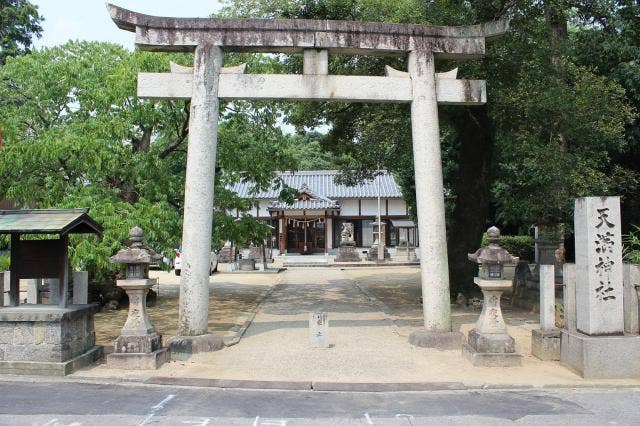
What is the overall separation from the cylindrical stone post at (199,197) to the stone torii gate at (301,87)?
17 mm

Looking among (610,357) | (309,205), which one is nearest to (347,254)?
(309,205)

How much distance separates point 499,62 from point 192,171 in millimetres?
7937

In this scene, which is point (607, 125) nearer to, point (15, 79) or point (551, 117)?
point (551, 117)

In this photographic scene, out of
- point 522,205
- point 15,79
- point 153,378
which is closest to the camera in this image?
point 153,378

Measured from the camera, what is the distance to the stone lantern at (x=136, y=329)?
26.6 ft

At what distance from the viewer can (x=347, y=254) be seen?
1503 inches

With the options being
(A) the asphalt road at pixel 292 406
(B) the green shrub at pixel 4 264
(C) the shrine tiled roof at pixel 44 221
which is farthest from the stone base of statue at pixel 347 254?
(A) the asphalt road at pixel 292 406

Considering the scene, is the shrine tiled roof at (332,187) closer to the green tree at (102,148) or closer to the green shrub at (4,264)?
the green shrub at (4,264)

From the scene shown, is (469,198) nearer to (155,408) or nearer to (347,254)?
(155,408)

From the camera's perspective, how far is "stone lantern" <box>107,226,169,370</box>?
26.6 ft

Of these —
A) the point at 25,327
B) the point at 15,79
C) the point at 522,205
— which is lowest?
the point at 25,327

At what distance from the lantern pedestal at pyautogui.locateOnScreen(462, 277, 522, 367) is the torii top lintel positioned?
14.9ft

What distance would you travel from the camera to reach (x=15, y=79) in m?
12.6

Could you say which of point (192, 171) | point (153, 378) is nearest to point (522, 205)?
point (192, 171)
